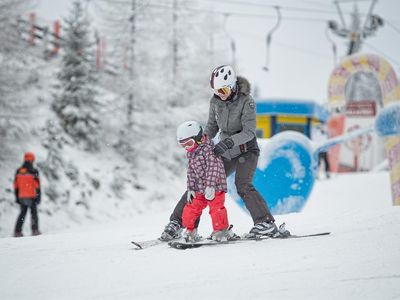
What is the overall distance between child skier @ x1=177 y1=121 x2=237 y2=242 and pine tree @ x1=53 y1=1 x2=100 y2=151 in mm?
14221

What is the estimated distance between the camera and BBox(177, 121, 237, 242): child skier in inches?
186

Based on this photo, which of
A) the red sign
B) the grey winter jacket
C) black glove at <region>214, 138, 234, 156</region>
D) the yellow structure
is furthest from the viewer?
the red sign

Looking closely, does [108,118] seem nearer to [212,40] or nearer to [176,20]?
[176,20]

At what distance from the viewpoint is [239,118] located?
16.6 ft

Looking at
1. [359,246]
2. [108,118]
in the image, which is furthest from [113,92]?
[359,246]

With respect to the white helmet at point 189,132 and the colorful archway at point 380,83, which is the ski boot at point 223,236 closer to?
the white helmet at point 189,132

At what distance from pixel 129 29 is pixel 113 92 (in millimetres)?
3113

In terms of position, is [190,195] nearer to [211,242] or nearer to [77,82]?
[211,242]

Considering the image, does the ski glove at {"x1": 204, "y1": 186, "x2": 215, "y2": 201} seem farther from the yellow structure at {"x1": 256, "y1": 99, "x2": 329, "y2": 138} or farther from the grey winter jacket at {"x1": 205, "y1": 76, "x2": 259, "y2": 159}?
the yellow structure at {"x1": 256, "y1": 99, "x2": 329, "y2": 138}

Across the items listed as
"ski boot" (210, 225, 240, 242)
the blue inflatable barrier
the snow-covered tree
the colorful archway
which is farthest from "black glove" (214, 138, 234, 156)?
the snow-covered tree

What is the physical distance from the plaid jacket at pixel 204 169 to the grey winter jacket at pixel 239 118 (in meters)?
0.31

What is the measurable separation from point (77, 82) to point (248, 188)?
14.7 m

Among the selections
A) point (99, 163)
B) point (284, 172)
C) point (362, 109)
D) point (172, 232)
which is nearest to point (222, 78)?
point (172, 232)

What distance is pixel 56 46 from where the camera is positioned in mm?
22484
